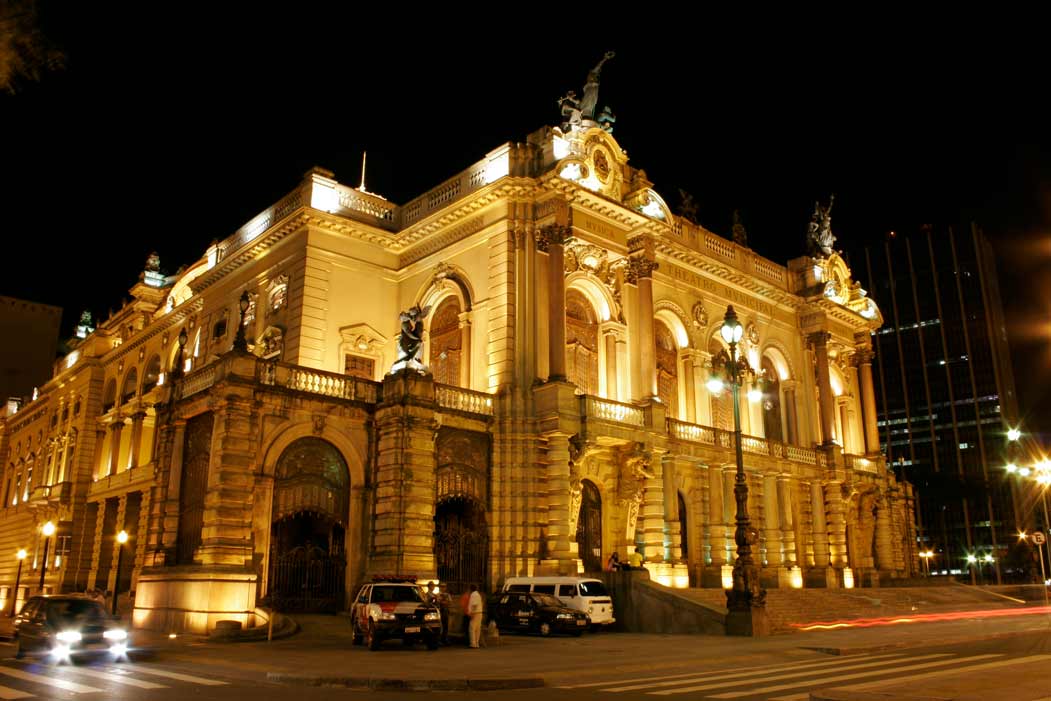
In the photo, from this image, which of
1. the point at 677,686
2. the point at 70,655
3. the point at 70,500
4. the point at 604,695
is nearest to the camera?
the point at 604,695

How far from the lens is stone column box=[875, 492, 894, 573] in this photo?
47806 mm

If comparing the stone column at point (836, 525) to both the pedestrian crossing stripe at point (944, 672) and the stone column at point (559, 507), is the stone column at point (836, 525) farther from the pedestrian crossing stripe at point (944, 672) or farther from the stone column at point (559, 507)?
the pedestrian crossing stripe at point (944, 672)

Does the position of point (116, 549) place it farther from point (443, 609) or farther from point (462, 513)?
point (443, 609)

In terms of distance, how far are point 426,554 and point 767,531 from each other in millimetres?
19022

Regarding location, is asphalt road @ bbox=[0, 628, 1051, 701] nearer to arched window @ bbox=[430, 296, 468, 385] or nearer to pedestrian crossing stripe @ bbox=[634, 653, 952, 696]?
pedestrian crossing stripe @ bbox=[634, 653, 952, 696]

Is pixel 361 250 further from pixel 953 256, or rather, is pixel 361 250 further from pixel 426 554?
pixel 953 256

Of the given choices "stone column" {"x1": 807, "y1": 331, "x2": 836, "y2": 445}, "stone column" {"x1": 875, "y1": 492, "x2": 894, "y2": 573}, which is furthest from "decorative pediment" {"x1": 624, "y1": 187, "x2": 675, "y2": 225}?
"stone column" {"x1": 875, "y1": 492, "x2": 894, "y2": 573}

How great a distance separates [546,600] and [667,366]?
16.5 meters

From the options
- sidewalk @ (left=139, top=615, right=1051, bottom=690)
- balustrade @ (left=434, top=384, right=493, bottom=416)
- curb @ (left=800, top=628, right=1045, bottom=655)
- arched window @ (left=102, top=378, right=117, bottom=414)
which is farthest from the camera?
arched window @ (left=102, top=378, right=117, bottom=414)

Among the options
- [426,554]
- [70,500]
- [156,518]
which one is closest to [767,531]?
[426,554]

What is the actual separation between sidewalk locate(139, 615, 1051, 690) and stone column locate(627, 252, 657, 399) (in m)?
10.6

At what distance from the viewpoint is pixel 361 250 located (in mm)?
35531

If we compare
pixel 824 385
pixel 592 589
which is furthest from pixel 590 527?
pixel 824 385

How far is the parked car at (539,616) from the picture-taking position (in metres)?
24.7
